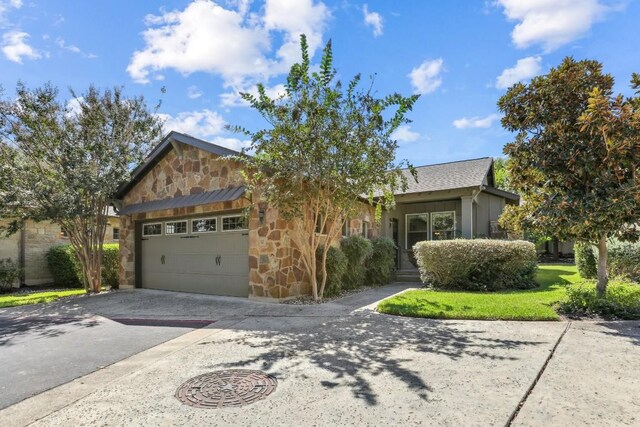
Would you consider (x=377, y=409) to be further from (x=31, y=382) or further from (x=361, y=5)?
(x=361, y=5)

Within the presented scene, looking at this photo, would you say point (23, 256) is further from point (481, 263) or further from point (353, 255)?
point (481, 263)

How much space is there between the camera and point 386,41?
10227 mm

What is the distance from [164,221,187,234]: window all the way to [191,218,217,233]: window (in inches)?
18.0

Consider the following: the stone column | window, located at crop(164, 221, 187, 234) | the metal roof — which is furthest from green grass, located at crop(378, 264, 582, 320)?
window, located at crop(164, 221, 187, 234)

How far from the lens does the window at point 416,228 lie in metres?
16.0

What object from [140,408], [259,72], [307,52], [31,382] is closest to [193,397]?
[140,408]

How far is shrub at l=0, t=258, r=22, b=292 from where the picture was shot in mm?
14711

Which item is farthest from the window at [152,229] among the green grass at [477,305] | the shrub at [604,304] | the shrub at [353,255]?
the shrub at [604,304]

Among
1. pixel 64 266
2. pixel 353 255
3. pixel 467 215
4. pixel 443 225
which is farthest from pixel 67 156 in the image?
pixel 443 225

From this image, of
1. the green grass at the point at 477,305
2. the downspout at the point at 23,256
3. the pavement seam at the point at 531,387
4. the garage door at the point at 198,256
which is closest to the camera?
the pavement seam at the point at 531,387

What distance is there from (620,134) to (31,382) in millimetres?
9059

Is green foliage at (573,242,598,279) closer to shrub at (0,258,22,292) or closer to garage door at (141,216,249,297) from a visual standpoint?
garage door at (141,216,249,297)

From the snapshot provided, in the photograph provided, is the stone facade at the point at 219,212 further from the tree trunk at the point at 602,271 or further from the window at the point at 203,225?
the tree trunk at the point at 602,271

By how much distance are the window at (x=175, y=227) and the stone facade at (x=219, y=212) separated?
28 cm
